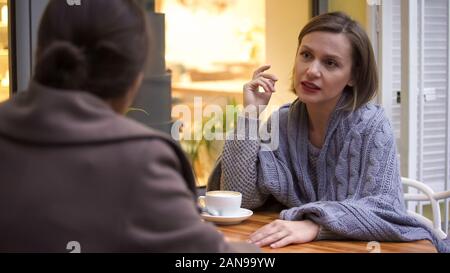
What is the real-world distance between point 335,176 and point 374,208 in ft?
0.60

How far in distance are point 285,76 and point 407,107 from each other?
680mm

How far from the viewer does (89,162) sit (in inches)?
27.5

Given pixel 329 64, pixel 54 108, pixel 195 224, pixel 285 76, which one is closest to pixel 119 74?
pixel 54 108

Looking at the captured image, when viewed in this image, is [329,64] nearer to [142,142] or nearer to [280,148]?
[280,148]

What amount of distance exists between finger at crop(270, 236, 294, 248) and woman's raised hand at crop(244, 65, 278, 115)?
0.49m

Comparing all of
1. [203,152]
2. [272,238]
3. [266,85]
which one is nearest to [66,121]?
[272,238]

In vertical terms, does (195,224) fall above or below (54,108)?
below

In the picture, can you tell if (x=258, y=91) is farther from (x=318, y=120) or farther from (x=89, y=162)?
(x=89, y=162)

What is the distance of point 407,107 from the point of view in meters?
2.76

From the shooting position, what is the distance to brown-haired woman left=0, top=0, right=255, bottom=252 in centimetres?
70

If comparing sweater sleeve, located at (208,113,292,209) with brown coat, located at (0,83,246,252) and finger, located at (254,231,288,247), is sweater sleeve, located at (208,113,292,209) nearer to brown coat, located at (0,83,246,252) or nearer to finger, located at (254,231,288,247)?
finger, located at (254,231,288,247)

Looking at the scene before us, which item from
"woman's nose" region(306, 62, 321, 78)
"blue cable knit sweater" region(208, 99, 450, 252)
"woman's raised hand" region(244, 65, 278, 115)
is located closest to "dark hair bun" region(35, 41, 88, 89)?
"blue cable knit sweater" region(208, 99, 450, 252)
